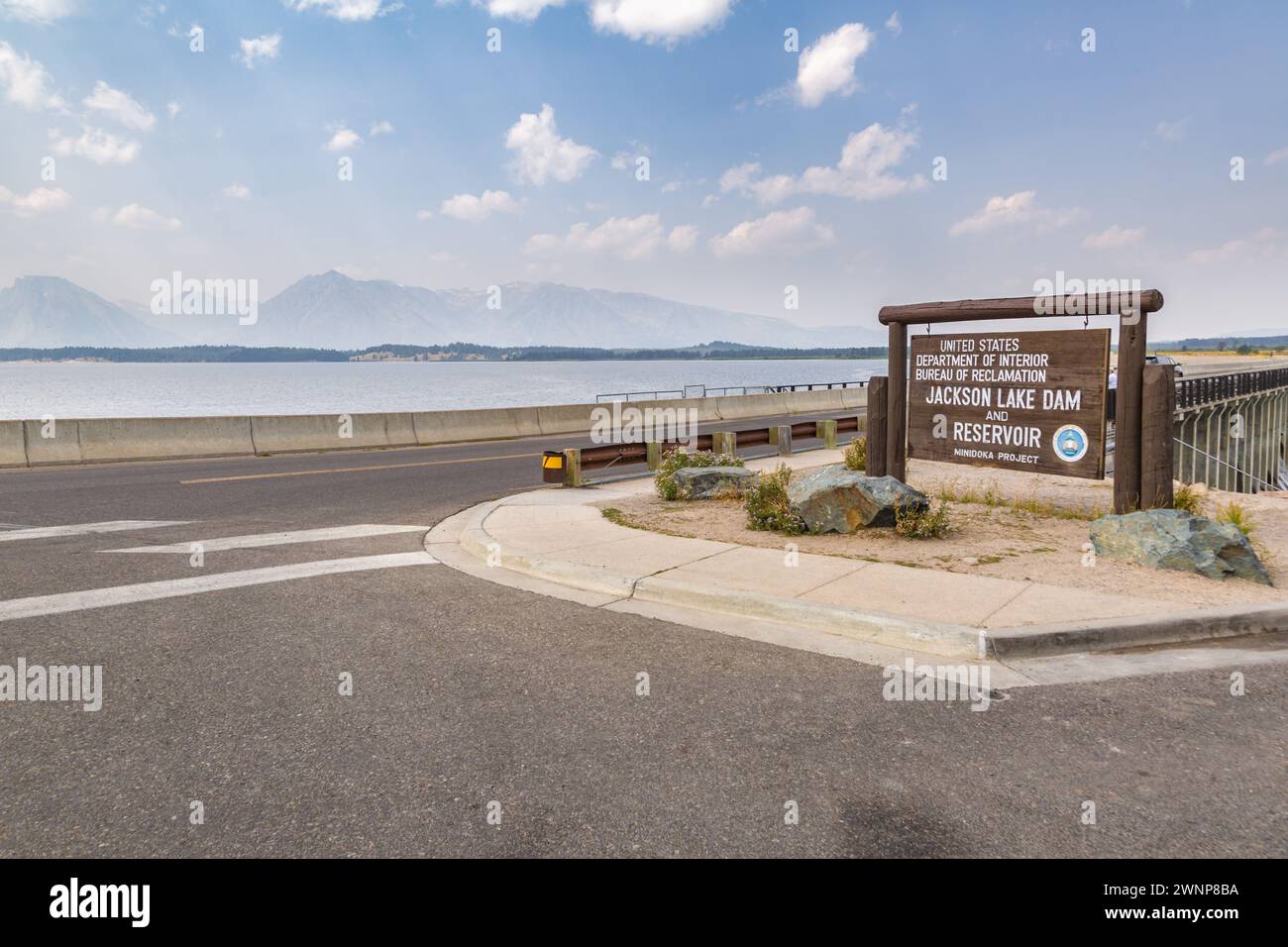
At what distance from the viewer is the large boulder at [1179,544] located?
22.4 feet

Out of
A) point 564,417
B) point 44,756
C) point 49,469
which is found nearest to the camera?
point 44,756

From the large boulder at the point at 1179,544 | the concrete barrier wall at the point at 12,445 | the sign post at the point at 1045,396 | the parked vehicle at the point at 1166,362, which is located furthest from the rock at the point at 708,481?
the concrete barrier wall at the point at 12,445

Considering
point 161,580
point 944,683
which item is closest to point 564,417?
point 161,580

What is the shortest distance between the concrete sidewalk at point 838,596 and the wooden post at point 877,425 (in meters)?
3.09

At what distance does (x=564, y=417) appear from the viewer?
2616cm

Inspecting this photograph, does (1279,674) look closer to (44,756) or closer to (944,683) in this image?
(944,683)

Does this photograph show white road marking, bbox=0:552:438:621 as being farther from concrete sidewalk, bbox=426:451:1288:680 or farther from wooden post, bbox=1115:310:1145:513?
wooden post, bbox=1115:310:1145:513

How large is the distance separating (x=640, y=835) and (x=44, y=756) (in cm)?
305

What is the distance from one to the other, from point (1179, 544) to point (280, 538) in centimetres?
922

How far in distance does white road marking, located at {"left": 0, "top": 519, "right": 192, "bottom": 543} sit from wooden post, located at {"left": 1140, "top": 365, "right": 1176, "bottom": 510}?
441 inches

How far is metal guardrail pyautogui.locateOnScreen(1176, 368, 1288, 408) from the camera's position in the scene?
30.5 m

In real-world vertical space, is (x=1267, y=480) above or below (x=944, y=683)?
below

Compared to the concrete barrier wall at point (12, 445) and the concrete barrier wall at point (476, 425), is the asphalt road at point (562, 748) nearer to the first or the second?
the concrete barrier wall at point (12, 445)
